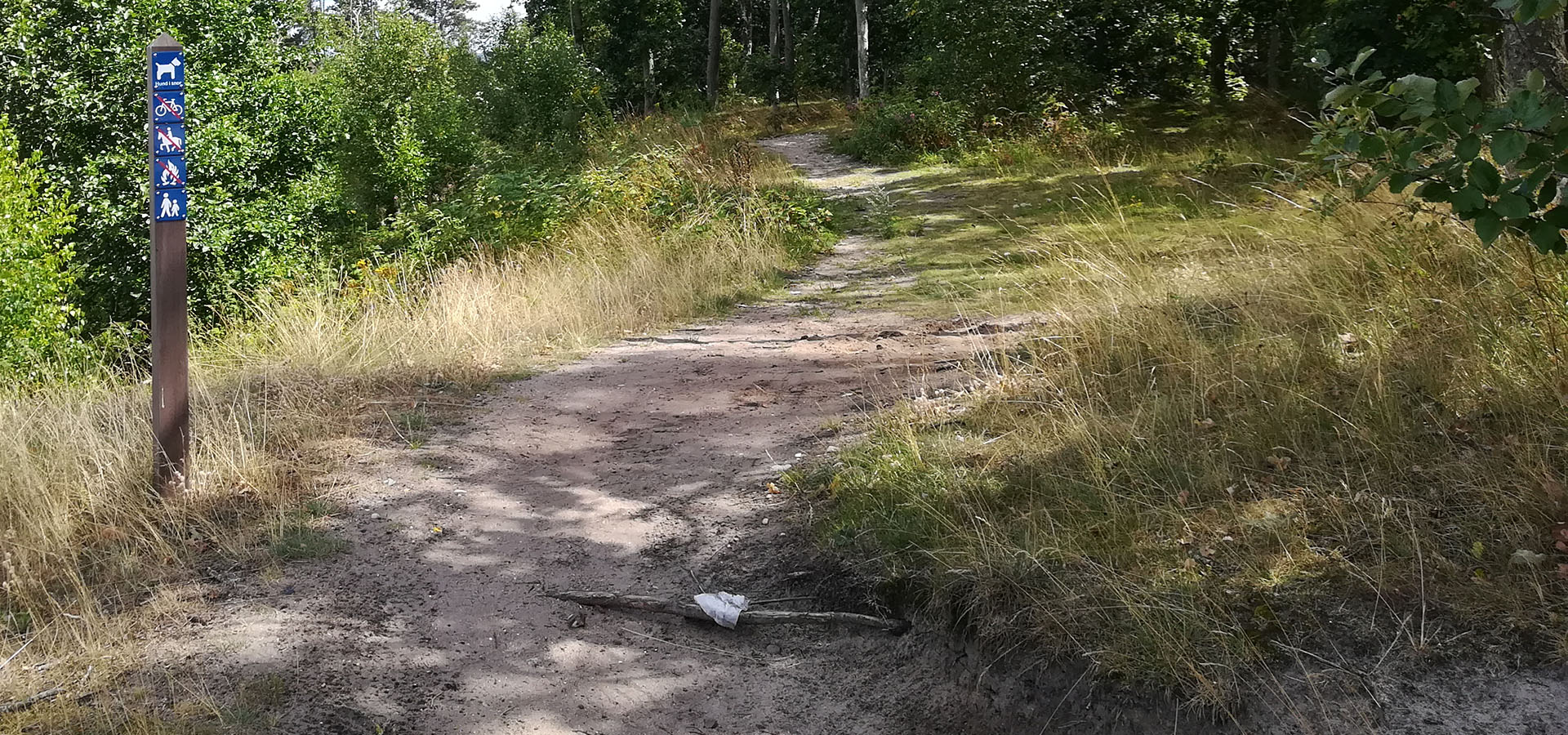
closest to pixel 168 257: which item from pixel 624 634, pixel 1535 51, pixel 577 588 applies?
pixel 577 588

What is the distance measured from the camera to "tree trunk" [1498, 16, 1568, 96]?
4.94m

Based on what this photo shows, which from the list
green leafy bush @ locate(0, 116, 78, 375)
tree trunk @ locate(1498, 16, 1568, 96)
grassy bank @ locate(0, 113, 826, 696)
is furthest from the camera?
green leafy bush @ locate(0, 116, 78, 375)

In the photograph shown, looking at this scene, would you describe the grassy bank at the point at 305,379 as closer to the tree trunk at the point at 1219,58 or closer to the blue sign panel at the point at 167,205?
the blue sign panel at the point at 167,205

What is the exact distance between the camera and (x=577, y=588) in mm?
4391

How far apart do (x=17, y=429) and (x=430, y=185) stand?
668 inches

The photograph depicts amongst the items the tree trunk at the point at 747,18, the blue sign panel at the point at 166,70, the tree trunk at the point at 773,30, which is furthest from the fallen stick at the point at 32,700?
the tree trunk at the point at 747,18

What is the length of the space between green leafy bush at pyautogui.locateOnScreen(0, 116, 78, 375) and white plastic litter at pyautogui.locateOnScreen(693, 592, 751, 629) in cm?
860

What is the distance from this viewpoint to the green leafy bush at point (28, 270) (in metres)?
10.8

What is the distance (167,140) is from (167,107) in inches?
5.3

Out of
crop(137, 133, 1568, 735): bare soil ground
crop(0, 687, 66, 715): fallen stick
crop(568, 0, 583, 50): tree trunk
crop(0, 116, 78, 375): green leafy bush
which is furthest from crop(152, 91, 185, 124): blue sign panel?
crop(568, 0, 583, 50): tree trunk

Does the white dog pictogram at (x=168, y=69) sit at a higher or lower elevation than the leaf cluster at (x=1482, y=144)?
higher

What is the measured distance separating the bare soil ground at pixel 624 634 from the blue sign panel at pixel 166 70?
1848mm

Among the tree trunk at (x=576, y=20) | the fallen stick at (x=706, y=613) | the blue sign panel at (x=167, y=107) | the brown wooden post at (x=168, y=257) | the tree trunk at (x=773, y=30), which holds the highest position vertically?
the tree trunk at (x=576, y=20)

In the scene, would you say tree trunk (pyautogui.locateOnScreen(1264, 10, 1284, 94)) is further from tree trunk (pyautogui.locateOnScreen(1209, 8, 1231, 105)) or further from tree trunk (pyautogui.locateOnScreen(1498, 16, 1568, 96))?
tree trunk (pyautogui.locateOnScreen(1498, 16, 1568, 96))
